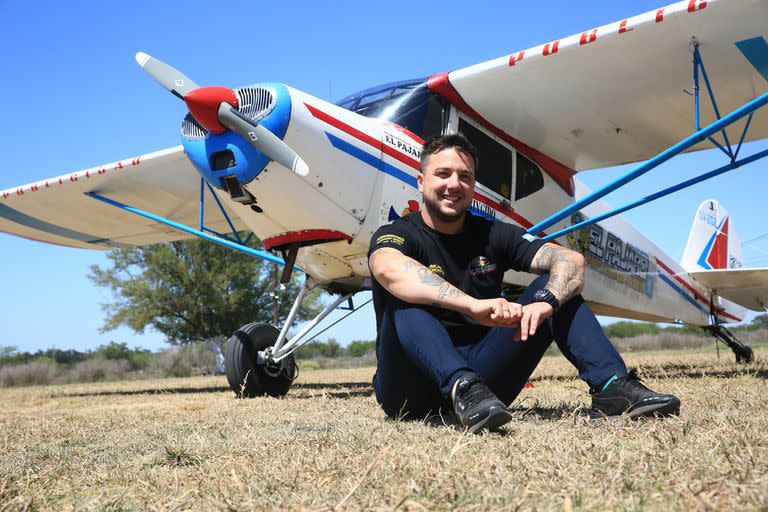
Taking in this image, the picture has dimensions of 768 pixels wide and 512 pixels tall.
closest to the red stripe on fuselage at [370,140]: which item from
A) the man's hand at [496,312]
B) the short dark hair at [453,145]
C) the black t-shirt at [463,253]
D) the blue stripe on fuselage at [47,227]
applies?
the short dark hair at [453,145]

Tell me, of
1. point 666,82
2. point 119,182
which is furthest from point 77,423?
point 666,82

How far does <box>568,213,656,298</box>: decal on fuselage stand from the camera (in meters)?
7.52

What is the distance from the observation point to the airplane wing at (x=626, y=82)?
529 centimetres

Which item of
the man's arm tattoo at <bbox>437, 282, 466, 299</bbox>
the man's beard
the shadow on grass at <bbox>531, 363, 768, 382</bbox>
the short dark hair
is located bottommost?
the shadow on grass at <bbox>531, 363, 768, 382</bbox>

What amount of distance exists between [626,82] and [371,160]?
8.28 ft

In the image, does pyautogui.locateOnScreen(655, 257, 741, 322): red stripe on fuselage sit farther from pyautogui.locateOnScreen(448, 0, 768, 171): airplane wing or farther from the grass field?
the grass field

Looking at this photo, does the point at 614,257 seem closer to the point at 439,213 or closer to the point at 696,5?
the point at 696,5

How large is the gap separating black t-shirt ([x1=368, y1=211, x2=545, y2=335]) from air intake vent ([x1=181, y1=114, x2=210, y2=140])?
269 centimetres

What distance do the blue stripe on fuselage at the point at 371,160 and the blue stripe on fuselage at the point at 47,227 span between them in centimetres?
619

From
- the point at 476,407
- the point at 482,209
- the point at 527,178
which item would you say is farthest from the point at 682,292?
the point at 476,407

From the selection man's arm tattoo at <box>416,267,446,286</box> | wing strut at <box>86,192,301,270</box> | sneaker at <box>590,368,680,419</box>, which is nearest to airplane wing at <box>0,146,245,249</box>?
wing strut at <box>86,192,301,270</box>

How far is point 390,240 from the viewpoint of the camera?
278 cm

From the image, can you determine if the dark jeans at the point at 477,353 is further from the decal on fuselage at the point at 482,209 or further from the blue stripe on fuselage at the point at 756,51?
the blue stripe on fuselage at the point at 756,51

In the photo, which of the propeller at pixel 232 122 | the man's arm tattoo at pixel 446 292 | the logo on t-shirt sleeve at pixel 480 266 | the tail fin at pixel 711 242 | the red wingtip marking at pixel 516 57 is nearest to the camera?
the man's arm tattoo at pixel 446 292
